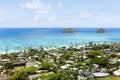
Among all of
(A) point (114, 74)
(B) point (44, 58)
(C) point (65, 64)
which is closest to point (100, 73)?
(A) point (114, 74)

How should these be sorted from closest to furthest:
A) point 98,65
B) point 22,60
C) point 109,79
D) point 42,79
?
point 42,79 < point 109,79 < point 98,65 < point 22,60

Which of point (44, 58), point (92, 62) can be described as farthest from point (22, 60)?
point (92, 62)

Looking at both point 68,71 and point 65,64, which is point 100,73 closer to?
point 68,71

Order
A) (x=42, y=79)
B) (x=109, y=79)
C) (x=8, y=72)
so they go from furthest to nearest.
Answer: (x=8, y=72) < (x=109, y=79) < (x=42, y=79)

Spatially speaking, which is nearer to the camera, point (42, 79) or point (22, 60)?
point (42, 79)

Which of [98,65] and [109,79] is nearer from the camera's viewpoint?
[109,79]

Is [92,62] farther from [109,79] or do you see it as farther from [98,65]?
[109,79]

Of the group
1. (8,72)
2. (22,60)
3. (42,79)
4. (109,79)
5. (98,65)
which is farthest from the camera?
(22,60)

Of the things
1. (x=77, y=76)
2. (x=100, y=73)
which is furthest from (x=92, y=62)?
(x=77, y=76)
